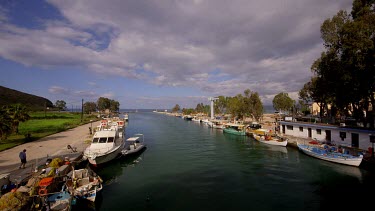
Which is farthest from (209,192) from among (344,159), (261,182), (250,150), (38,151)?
(38,151)

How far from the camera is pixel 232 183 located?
24484 mm

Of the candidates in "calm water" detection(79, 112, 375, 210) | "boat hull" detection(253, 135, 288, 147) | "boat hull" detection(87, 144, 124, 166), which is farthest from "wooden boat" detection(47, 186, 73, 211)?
"boat hull" detection(253, 135, 288, 147)

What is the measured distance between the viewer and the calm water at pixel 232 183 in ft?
63.1

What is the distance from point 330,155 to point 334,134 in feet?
26.3

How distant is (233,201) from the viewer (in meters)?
19.8

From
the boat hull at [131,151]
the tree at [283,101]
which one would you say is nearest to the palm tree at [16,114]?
the boat hull at [131,151]

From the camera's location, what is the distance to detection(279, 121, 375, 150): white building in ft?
105

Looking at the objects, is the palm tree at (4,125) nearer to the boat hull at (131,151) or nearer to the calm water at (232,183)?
the calm water at (232,183)

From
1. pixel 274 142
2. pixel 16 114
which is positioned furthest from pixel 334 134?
pixel 16 114

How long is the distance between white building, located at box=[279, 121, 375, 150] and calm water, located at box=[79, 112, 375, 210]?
21.6ft

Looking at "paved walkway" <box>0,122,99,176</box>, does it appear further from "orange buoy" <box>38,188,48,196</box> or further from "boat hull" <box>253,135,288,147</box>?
"boat hull" <box>253,135,288,147</box>

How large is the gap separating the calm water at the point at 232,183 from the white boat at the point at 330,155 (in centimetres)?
81

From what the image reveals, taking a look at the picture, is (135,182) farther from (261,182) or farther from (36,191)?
(261,182)

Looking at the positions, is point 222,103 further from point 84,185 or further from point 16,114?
point 84,185
